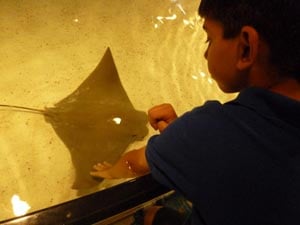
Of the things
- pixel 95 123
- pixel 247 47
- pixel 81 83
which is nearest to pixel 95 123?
pixel 95 123

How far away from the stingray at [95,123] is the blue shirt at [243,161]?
2.30 ft

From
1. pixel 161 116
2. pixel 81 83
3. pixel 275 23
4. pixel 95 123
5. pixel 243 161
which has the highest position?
pixel 81 83

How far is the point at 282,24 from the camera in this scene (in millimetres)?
745

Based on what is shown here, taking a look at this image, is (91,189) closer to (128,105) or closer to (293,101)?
(128,105)

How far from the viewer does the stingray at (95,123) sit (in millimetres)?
1463

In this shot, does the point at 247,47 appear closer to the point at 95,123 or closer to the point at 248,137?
the point at 248,137

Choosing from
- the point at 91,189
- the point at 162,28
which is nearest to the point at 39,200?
the point at 91,189

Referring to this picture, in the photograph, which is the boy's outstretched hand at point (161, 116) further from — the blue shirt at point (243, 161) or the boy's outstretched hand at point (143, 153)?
the blue shirt at point (243, 161)

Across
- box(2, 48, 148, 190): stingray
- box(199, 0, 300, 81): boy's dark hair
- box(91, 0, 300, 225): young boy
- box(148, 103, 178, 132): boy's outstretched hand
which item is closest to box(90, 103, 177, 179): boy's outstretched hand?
box(148, 103, 178, 132): boy's outstretched hand

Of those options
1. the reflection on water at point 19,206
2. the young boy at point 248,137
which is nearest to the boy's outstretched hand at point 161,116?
the young boy at point 248,137

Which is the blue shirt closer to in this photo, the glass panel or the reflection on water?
the glass panel

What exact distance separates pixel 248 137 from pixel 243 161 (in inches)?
1.8

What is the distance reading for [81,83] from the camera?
178 cm

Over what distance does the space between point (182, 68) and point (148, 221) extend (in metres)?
1.00
